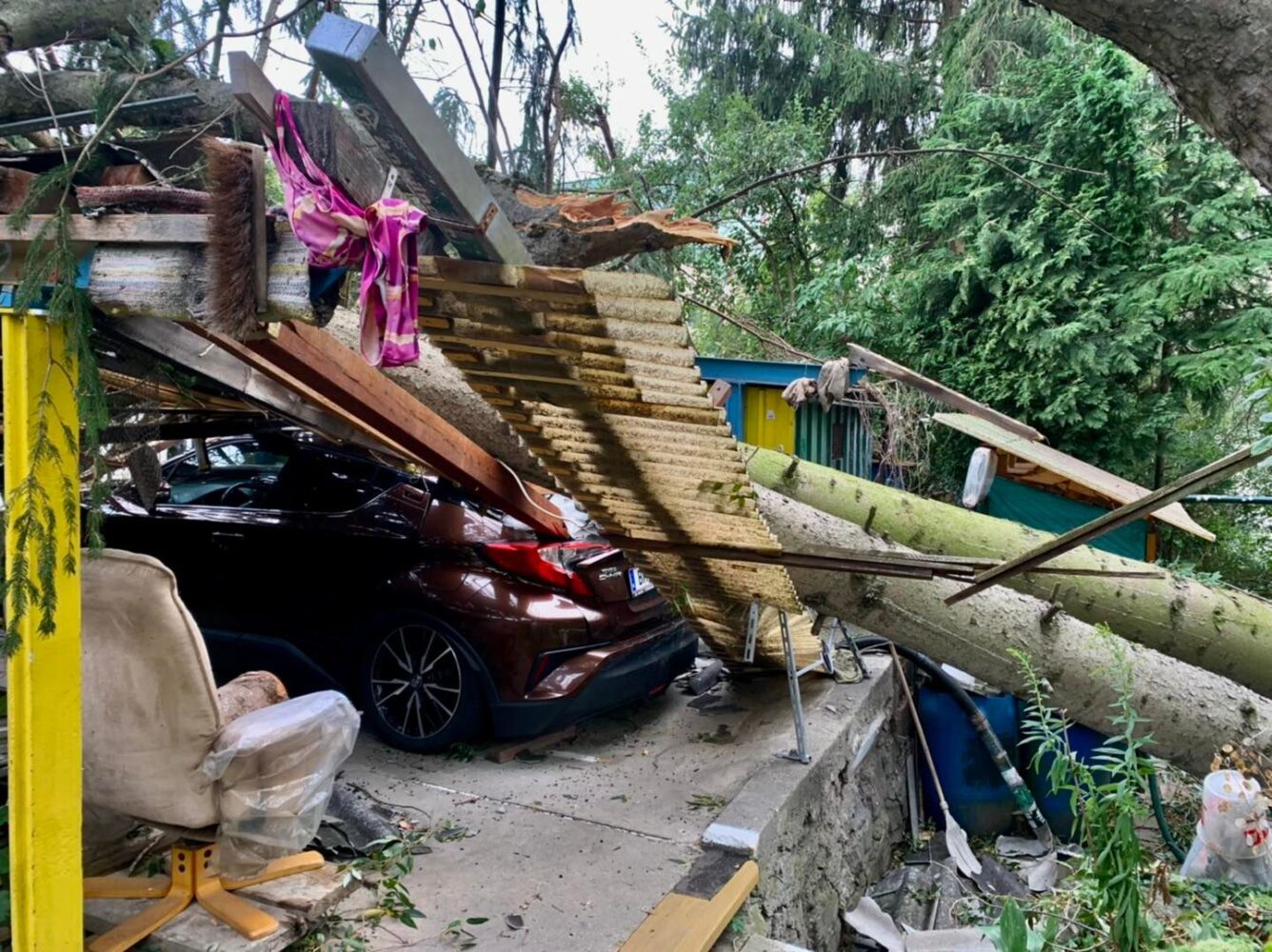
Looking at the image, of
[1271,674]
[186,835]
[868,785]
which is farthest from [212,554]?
[1271,674]

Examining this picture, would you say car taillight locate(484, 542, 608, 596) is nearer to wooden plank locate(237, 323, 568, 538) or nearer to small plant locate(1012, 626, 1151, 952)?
wooden plank locate(237, 323, 568, 538)

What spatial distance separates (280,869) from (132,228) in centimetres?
223

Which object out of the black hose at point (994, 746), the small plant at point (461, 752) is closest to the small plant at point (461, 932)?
the small plant at point (461, 752)

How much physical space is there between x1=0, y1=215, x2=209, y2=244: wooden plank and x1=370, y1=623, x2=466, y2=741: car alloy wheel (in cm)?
277

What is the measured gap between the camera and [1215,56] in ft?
7.56

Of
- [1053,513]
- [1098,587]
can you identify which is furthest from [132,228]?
[1053,513]

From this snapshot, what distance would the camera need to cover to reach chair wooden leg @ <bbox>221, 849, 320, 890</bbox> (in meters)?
3.06

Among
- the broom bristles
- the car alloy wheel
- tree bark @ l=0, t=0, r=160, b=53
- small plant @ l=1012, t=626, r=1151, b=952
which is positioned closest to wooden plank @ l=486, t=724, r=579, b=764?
the car alloy wheel

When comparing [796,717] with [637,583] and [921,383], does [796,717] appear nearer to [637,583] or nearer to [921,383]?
[637,583]

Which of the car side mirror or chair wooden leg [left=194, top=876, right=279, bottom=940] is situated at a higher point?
the car side mirror

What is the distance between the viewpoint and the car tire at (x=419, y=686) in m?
4.61

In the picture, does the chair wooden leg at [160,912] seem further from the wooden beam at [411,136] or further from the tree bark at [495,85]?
the tree bark at [495,85]

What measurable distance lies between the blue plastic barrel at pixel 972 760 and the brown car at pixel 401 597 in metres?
2.25

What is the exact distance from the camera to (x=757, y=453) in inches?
215
